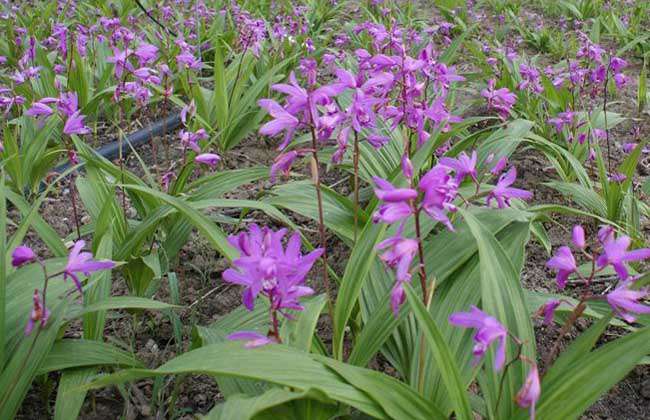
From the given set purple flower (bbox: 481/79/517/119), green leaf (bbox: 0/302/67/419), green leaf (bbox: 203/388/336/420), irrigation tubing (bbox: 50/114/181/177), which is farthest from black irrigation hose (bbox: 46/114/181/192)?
green leaf (bbox: 203/388/336/420)

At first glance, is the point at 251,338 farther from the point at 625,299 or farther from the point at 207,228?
the point at 625,299

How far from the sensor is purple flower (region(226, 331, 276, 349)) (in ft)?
3.94

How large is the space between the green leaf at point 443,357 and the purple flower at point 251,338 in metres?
0.29

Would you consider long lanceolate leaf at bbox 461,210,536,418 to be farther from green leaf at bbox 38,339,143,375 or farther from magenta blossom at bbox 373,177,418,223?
green leaf at bbox 38,339,143,375

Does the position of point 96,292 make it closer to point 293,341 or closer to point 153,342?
point 153,342

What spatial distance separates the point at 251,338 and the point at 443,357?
38 cm

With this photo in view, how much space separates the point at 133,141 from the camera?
3.75m

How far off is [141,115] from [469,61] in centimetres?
272

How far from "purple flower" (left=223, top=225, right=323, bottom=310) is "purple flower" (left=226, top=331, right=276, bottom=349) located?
0.23 feet

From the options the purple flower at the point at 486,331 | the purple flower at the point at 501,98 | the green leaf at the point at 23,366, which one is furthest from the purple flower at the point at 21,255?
the purple flower at the point at 501,98

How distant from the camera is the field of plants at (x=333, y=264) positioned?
119 centimetres

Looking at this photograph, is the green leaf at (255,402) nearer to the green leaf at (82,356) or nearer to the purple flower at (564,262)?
the purple flower at (564,262)

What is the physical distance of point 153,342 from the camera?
7.07 feet

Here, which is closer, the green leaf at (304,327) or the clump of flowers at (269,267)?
the clump of flowers at (269,267)
